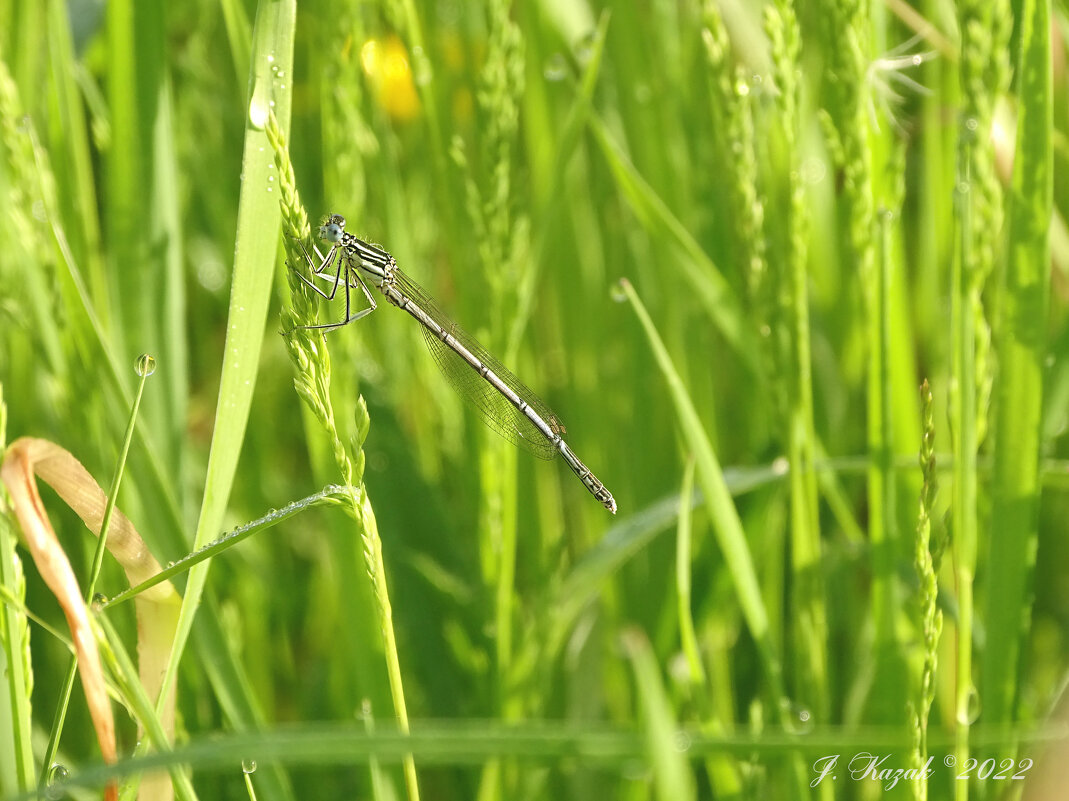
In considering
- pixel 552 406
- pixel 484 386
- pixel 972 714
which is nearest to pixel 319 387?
pixel 484 386

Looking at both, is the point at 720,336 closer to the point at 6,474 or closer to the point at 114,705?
the point at 114,705

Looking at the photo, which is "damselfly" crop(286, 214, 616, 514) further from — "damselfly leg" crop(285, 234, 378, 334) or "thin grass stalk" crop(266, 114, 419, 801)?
"thin grass stalk" crop(266, 114, 419, 801)

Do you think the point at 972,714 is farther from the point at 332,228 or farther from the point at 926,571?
the point at 332,228

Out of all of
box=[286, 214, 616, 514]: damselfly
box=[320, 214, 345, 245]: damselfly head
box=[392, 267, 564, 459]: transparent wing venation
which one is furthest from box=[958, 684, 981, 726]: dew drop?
box=[320, 214, 345, 245]: damselfly head

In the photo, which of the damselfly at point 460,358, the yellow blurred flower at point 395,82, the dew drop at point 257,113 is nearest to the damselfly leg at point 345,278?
the damselfly at point 460,358

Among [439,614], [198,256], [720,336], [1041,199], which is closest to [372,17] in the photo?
[198,256]

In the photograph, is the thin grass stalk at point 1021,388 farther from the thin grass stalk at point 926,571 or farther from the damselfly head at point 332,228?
the damselfly head at point 332,228

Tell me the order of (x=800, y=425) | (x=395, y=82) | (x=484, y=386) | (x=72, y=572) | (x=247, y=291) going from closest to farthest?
1. (x=72, y=572)
2. (x=247, y=291)
3. (x=800, y=425)
4. (x=484, y=386)
5. (x=395, y=82)
